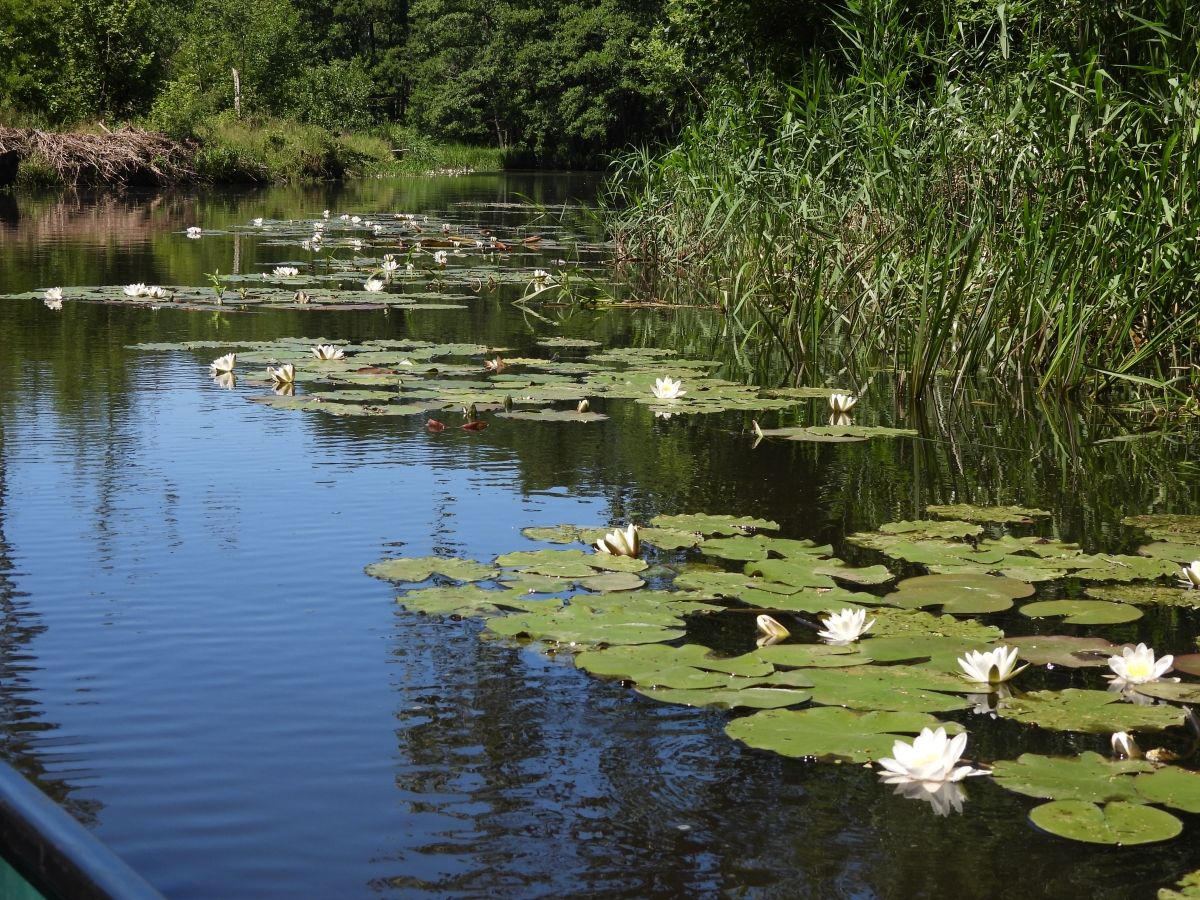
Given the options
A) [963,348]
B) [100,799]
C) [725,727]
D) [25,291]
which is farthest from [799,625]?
[25,291]

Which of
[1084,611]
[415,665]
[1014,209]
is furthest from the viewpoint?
[1014,209]

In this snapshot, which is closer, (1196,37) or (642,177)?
(1196,37)

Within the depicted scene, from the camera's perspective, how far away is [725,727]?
1.92m

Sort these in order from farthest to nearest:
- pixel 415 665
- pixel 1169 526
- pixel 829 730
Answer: pixel 1169 526 → pixel 415 665 → pixel 829 730

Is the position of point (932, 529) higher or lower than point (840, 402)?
lower

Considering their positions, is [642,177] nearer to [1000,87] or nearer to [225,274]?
[225,274]

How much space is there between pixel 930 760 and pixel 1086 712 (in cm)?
39

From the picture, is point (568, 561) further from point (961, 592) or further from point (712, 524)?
point (961, 592)

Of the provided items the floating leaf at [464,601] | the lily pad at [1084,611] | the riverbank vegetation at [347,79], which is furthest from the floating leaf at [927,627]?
the riverbank vegetation at [347,79]

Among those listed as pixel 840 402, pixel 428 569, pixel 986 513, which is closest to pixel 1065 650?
pixel 986 513

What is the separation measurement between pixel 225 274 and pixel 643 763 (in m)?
7.60

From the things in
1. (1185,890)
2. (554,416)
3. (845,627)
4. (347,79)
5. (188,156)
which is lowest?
(1185,890)

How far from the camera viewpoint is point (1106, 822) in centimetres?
160

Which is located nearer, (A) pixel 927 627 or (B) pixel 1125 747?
(B) pixel 1125 747
